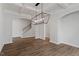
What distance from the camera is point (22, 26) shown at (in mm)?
9773

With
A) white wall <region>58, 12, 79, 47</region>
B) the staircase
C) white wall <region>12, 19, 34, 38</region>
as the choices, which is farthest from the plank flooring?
white wall <region>12, 19, 34, 38</region>

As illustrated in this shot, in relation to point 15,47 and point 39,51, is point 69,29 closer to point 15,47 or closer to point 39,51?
point 39,51

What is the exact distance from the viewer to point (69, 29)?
543 centimetres

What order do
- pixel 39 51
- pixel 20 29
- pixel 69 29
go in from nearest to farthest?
1. pixel 39 51
2. pixel 69 29
3. pixel 20 29

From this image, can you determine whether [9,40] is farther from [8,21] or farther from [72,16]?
[72,16]

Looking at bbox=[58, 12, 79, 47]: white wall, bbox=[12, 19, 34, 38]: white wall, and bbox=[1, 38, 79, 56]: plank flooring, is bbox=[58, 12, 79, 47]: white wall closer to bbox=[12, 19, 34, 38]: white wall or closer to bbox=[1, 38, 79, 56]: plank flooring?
bbox=[1, 38, 79, 56]: plank flooring

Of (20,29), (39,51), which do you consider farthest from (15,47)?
(20,29)

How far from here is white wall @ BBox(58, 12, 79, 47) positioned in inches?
195

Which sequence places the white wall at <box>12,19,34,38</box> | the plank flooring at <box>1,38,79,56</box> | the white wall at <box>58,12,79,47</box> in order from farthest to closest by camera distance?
the white wall at <box>12,19,34,38</box>, the white wall at <box>58,12,79,47</box>, the plank flooring at <box>1,38,79,56</box>

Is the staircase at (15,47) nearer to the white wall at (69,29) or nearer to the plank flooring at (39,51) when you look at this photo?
the plank flooring at (39,51)

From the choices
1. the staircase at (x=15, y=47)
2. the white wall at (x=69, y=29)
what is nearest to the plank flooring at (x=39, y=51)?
the staircase at (x=15, y=47)

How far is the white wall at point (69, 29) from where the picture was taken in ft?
16.2

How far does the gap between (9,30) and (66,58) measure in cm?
551

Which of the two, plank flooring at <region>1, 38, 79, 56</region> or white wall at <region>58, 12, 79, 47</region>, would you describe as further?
white wall at <region>58, 12, 79, 47</region>
